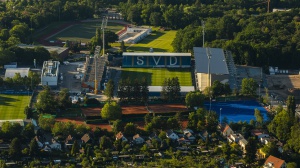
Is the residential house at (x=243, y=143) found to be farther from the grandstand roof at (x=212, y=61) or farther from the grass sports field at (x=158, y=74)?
the grass sports field at (x=158, y=74)

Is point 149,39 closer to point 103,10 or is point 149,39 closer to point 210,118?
point 103,10

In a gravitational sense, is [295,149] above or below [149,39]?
below

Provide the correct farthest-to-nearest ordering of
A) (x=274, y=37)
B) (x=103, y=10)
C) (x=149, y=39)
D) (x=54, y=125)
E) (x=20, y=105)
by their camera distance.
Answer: (x=103, y=10) < (x=149, y=39) < (x=274, y=37) < (x=20, y=105) < (x=54, y=125)

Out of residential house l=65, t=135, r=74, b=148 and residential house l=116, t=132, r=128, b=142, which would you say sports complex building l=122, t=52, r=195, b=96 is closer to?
residential house l=116, t=132, r=128, b=142

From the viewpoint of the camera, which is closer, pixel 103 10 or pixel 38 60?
pixel 38 60

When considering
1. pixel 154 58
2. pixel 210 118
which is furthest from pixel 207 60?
pixel 210 118

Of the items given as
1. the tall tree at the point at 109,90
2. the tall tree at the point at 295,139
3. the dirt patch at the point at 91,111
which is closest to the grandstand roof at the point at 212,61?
the tall tree at the point at 109,90

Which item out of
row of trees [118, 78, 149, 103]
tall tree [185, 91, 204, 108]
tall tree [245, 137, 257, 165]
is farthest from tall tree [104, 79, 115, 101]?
tall tree [245, 137, 257, 165]
